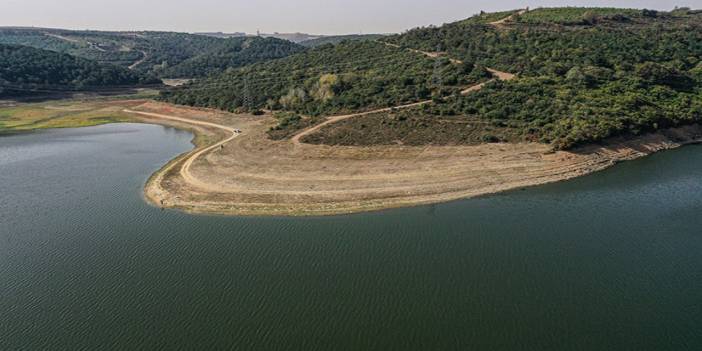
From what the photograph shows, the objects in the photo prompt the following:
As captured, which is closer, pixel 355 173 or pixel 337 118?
pixel 355 173

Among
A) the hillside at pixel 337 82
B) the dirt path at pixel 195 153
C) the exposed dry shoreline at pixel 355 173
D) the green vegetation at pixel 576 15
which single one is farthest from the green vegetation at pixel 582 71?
the dirt path at pixel 195 153

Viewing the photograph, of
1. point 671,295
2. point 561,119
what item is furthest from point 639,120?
point 671,295

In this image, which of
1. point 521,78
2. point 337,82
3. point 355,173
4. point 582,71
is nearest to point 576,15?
point 582,71

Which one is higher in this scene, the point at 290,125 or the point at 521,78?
the point at 521,78

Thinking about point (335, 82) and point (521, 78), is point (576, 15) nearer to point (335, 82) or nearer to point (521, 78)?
point (521, 78)

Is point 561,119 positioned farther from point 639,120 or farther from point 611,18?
point 611,18

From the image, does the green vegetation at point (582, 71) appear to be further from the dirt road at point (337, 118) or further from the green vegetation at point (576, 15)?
the dirt road at point (337, 118)
